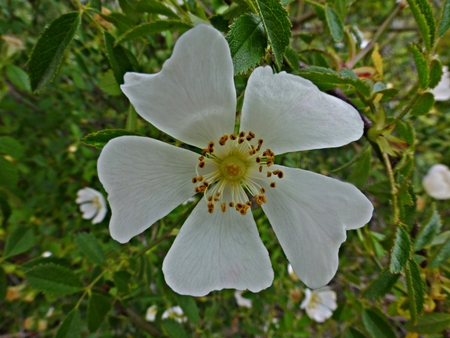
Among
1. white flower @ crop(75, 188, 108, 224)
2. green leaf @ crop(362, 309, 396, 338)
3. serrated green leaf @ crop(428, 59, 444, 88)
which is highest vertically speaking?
serrated green leaf @ crop(428, 59, 444, 88)

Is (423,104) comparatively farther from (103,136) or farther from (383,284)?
(103,136)

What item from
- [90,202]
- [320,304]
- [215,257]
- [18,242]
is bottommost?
[320,304]

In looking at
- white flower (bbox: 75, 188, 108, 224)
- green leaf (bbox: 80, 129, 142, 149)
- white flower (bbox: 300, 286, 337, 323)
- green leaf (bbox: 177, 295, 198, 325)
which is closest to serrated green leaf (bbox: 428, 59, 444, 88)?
green leaf (bbox: 80, 129, 142, 149)

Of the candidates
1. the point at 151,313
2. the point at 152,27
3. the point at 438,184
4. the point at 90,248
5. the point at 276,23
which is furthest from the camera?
the point at 151,313

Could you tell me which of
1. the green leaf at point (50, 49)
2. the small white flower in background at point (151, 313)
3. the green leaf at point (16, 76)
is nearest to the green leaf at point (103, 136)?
the green leaf at point (50, 49)

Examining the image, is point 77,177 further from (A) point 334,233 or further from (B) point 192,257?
(A) point 334,233

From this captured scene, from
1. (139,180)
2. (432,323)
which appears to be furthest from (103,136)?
(432,323)

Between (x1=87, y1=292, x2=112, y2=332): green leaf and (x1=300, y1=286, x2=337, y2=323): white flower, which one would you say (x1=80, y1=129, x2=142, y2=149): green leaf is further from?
(x1=300, y1=286, x2=337, y2=323): white flower
